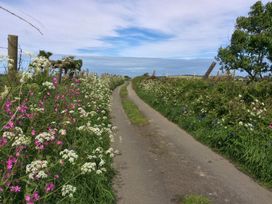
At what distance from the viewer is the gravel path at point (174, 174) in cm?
555

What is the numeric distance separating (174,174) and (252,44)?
44.9 ft

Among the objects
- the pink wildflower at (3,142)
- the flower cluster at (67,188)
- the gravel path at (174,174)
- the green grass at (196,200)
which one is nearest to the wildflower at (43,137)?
the pink wildflower at (3,142)

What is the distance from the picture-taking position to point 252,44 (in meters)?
18.2

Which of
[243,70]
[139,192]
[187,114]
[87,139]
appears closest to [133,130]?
[187,114]

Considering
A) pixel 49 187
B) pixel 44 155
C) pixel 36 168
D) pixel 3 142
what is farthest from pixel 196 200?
pixel 3 142

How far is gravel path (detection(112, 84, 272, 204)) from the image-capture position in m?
5.55

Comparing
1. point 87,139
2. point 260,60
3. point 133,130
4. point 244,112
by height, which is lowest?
point 133,130

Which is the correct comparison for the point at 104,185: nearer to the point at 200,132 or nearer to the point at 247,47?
the point at 200,132

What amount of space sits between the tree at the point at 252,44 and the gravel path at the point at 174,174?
9.91 m

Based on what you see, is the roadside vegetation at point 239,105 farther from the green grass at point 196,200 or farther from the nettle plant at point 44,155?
the nettle plant at point 44,155

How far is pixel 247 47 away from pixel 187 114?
8.37 m

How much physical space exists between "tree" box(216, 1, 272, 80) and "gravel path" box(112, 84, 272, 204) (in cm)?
991

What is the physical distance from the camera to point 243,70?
1844 centimetres

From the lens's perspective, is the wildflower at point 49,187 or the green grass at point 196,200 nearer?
the wildflower at point 49,187
